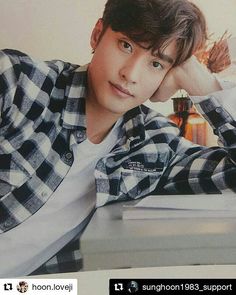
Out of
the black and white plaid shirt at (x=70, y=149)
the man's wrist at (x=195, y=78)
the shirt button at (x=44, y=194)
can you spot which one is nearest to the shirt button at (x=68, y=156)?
the black and white plaid shirt at (x=70, y=149)

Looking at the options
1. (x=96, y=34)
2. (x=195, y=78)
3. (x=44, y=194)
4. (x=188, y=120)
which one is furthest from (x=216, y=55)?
(x=44, y=194)

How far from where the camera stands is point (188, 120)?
1.46m

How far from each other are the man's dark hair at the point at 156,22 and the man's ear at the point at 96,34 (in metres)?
0.01

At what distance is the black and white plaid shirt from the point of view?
1.39m

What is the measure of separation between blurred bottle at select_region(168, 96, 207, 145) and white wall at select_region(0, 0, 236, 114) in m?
0.27

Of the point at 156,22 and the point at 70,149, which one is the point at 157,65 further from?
the point at 70,149

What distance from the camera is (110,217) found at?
142 centimetres

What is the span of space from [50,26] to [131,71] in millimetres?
247

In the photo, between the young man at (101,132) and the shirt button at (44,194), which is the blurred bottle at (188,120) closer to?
the young man at (101,132)

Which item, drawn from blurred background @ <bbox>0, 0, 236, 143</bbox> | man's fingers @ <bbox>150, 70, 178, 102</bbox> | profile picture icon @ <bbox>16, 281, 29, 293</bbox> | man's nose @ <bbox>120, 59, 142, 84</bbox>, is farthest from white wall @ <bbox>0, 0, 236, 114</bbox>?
profile picture icon @ <bbox>16, 281, 29, 293</bbox>

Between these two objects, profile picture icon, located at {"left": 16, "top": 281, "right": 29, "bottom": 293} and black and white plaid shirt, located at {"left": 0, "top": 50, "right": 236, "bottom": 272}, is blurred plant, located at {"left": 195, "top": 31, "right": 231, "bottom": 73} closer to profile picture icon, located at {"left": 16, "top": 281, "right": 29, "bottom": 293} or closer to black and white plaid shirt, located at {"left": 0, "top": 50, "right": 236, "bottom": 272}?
black and white plaid shirt, located at {"left": 0, "top": 50, "right": 236, "bottom": 272}

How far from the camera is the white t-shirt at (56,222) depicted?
4.60 ft

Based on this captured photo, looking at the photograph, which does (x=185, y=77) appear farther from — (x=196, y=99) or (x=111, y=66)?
(x=111, y=66)

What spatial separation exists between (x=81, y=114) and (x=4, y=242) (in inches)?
15.4
